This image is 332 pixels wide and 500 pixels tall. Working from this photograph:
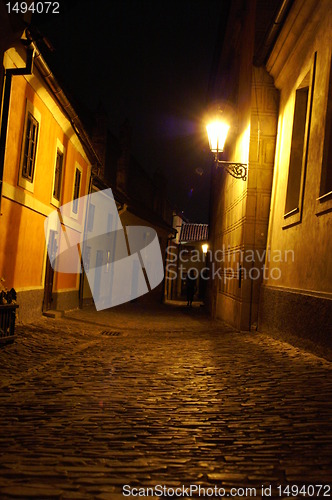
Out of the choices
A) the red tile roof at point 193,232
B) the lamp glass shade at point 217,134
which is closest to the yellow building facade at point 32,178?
the lamp glass shade at point 217,134

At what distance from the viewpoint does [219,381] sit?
19.0 ft

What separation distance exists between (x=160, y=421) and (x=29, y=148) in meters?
8.01

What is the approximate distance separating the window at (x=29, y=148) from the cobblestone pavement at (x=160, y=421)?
4.24 metres

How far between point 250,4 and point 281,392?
35.3 feet

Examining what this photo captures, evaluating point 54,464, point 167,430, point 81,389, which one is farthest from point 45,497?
point 81,389

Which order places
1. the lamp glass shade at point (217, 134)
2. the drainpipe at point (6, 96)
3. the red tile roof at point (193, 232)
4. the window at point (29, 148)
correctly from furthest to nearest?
the red tile roof at point (193, 232), the lamp glass shade at point (217, 134), the window at point (29, 148), the drainpipe at point (6, 96)

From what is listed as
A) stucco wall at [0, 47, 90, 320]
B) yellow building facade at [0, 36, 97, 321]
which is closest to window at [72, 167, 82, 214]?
yellow building facade at [0, 36, 97, 321]

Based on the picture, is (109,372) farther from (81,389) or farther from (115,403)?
(115,403)

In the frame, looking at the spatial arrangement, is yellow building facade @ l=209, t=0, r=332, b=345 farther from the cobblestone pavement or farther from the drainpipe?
the drainpipe

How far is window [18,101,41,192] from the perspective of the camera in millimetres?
10164
